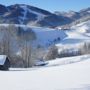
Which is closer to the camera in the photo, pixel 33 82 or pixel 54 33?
pixel 33 82

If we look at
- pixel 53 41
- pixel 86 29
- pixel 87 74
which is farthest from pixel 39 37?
pixel 87 74

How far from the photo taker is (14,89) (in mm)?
5992

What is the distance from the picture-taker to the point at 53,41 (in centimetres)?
10425

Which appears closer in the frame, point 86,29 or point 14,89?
point 14,89

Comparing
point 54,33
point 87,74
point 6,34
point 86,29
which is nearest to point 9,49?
point 6,34

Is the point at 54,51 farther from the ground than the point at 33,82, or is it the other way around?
the point at 33,82

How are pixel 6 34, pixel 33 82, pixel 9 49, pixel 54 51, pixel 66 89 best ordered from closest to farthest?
pixel 66 89
pixel 33 82
pixel 9 49
pixel 6 34
pixel 54 51

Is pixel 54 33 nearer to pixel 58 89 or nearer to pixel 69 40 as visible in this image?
pixel 69 40

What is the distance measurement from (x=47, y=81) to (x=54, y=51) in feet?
170

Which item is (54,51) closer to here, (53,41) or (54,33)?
(53,41)

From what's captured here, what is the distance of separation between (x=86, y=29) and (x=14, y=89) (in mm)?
163903

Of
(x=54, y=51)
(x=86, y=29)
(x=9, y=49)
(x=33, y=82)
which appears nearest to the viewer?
(x=33, y=82)

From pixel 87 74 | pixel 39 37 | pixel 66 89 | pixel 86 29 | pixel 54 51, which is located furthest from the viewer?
pixel 86 29

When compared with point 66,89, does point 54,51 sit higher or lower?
lower
